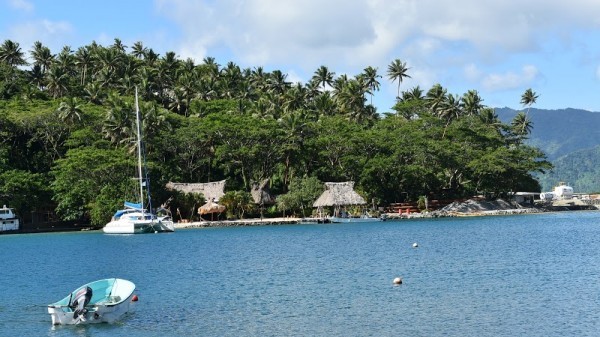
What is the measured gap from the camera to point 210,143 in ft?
299

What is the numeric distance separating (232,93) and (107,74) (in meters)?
17.5

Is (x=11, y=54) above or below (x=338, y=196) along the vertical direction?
above

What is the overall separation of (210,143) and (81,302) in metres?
63.4

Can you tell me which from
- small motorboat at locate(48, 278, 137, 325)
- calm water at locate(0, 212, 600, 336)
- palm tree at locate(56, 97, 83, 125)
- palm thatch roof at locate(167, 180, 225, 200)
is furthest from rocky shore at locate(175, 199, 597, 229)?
small motorboat at locate(48, 278, 137, 325)

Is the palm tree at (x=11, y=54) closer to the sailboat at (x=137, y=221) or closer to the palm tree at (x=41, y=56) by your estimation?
the palm tree at (x=41, y=56)

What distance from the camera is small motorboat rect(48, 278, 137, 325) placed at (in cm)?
2838

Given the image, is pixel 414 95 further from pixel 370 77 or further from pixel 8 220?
pixel 8 220

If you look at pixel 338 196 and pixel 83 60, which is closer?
pixel 338 196

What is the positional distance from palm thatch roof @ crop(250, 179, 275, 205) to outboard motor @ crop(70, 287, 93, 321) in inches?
2344

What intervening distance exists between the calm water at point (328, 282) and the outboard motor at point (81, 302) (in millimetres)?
693

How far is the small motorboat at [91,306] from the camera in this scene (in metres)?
28.4

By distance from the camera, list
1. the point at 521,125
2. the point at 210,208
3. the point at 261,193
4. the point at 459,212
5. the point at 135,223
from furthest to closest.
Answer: the point at 521,125, the point at 459,212, the point at 261,193, the point at 210,208, the point at 135,223

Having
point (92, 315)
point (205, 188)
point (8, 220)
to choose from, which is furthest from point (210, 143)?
point (92, 315)

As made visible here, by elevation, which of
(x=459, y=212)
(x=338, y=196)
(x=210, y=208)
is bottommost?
(x=459, y=212)
